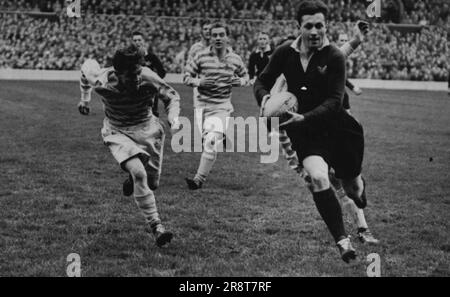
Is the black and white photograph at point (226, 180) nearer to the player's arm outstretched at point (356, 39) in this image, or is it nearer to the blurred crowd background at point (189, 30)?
the player's arm outstretched at point (356, 39)

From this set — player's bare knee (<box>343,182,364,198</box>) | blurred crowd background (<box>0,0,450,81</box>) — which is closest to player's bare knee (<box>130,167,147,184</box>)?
player's bare knee (<box>343,182,364,198</box>)

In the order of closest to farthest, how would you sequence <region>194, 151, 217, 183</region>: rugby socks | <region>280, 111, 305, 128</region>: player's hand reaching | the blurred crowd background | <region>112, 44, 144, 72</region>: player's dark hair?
<region>280, 111, 305, 128</region>: player's hand reaching
<region>112, 44, 144, 72</region>: player's dark hair
<region>194, 151, 217, 183</region>: rugby socks
the blurred crowd background

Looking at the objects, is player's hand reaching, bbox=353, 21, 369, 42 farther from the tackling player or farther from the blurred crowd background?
the blurred crowd background

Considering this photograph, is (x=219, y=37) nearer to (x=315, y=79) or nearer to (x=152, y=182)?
(x=152, y=182)

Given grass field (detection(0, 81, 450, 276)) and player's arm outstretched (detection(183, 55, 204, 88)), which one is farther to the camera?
A: player's arm outstretched (detection(183, 55, 204, 88))

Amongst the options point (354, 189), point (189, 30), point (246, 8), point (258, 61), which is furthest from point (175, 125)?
point (246, 8)

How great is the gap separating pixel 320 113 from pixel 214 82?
3716 mm

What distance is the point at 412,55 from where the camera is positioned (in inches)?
1307

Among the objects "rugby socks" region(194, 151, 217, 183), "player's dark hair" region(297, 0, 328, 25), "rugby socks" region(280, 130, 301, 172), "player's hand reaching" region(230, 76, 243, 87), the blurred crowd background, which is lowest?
the blurred crowd background

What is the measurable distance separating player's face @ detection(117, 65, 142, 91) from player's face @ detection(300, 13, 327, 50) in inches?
56.6

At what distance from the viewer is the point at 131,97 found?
5.77 meters

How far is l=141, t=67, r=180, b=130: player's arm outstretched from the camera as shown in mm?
5684

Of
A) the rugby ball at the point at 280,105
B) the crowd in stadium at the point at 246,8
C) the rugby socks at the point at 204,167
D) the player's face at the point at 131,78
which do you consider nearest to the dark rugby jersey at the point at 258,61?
the rugby socks at the point at 204,167

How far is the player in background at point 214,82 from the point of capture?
8.48 meters
